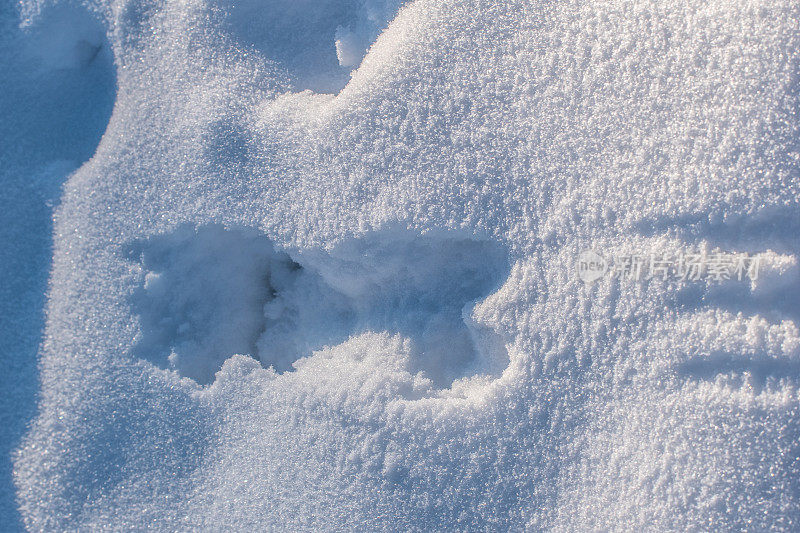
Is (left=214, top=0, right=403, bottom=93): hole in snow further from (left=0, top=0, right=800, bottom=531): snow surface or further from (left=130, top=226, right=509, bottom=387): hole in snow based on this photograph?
(left=130, top=226, right=509, bottom=387): hole in snow

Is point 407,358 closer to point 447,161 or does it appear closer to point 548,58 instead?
point 447,161

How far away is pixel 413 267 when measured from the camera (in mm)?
1009

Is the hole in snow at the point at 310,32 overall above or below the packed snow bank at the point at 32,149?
above

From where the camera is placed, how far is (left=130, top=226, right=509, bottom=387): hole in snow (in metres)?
0.99

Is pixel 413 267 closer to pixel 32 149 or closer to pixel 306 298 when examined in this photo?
pixel 306 298

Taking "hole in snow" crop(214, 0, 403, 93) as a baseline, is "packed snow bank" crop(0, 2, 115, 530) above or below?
below

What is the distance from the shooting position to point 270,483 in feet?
3.19

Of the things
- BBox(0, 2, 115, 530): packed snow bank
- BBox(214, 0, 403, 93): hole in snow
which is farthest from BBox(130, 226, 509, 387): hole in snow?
Result: BBox(214, 0, 403, 93): hole in snow

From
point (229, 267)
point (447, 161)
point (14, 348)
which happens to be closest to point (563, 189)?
point (447, 161)

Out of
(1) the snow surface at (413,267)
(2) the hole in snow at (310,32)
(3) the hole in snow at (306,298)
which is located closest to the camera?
(1) the snow surface at (413,267)

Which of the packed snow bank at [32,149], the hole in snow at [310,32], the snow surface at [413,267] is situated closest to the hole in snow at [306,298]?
the snow surface at [413,267]

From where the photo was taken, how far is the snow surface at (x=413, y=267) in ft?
2.84

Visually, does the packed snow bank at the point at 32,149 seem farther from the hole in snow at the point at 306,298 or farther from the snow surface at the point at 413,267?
the hole in snow at the point at 306,298

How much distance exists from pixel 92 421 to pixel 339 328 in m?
0.49
